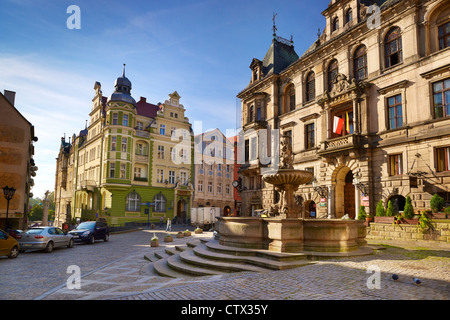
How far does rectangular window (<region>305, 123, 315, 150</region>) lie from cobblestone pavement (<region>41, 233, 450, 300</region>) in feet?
59.9

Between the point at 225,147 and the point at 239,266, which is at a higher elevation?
the point at 225,147

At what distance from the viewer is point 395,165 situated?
67.2 feet

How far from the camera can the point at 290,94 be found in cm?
3167

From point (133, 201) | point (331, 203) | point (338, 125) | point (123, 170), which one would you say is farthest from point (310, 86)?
point (133, 201)

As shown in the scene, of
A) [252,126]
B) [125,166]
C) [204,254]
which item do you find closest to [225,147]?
[125,166]

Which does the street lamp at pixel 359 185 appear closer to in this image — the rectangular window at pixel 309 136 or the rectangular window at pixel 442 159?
the rectangular window at pixel 442 159

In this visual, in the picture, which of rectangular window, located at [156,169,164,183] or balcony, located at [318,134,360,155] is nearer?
balcony, located at [318,134,360,155]

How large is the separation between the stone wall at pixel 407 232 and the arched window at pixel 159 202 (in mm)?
33206

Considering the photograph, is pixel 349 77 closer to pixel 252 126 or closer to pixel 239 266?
pixel 252 126

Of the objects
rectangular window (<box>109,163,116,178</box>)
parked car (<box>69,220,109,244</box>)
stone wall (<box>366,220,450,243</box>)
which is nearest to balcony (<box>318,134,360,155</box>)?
stone wall (<box>366,220,450,243</box>)

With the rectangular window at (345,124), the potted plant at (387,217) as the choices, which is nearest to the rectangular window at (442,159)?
the potted plant at (387,217)

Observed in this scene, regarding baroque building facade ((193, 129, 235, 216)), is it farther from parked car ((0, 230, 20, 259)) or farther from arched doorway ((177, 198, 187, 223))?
parked car ((0, 230, 20, 259))

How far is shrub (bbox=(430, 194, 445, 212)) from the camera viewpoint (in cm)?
1648
